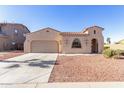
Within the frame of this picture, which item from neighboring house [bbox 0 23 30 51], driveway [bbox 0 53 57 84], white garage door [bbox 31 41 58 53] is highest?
neighboring house [bbox 0 23 30 51]

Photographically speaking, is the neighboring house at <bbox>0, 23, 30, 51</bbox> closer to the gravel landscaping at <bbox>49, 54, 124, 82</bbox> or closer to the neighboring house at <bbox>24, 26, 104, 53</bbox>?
the neighboring house at <bbox>24, 26, 104, 53</bbox>

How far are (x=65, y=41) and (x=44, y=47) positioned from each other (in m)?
4.01

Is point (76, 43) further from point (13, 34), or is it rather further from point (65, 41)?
point (13, 34)

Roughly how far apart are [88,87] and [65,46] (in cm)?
1810

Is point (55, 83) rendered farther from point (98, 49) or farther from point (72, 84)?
point (98, 49)

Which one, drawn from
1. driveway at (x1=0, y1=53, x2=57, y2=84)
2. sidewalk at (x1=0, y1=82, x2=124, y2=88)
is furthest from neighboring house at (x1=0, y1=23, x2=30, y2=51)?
sidewalk at (x1=0, y1=82, x2=124, y2=88)

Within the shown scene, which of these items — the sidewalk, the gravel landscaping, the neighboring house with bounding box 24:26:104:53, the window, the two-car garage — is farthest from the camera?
the two-car garage

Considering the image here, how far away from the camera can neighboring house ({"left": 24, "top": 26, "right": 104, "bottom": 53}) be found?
24.3m

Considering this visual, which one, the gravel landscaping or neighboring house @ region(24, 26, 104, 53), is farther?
neighboring house @ region(24, 26, 104, 53)

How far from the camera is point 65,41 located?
2419 centimetres

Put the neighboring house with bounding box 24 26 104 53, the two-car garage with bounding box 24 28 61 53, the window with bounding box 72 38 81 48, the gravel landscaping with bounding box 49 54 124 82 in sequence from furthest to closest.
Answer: the two-car garage with bounding box 24 28 61 53
the window with bounding box 72 38 81 48
the neighboring house with bounding box 24 26 104 53
the gravel landscaping with bounding box 49 54 124 82

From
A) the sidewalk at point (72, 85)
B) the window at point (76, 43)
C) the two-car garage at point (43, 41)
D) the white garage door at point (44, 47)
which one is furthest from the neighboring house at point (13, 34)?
the sidewalk at point (72, 85)

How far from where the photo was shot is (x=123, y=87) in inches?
240

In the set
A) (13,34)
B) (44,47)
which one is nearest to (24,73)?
(44,47)
